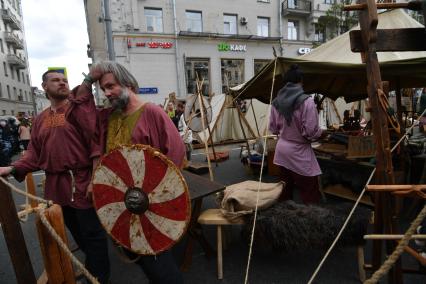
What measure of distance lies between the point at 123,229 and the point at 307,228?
144cm

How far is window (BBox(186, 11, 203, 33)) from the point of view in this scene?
1764cm

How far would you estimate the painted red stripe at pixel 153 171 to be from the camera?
1.39 metres

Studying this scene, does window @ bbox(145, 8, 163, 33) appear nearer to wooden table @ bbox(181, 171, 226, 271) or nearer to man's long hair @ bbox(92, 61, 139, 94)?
wooden table @ bbox(181, 171, 226, 271)

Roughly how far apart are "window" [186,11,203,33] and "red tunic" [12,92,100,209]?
17.1m

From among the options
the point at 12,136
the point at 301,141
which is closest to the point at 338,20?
the point at 301,141

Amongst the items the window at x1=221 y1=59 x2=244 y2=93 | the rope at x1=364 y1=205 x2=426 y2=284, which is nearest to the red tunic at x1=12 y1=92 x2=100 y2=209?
the rope at x1=364 y1=205 x2=426 y2=284

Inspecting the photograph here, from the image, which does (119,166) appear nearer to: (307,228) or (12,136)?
(307,228)

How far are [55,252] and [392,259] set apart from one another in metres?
1.72

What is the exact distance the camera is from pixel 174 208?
1.41m

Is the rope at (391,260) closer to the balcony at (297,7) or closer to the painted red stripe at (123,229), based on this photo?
the painted red stripe at (123,229)

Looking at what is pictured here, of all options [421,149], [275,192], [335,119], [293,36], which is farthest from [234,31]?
[275,192]

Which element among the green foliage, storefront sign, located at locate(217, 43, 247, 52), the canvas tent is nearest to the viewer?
the canvas tent

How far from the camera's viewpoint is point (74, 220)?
220 cm

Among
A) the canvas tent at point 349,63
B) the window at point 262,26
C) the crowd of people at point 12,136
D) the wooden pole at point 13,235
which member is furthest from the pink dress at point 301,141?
the window at point 262,26
